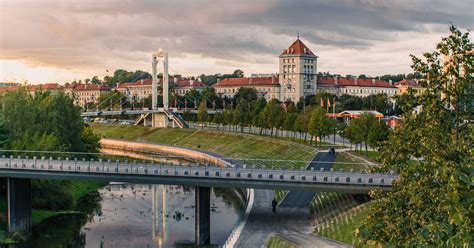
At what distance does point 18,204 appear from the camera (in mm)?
55594

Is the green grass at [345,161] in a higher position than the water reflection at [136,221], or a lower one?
higher

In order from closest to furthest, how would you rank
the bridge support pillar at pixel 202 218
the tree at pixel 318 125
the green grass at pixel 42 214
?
the bridge support pillar at pixel 202 218
the green grass at pixel 42 214
the tree at pixel 318 125

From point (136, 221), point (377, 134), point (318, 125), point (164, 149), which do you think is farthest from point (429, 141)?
point (164, 149)

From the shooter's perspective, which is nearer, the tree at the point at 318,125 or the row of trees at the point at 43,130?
the row of trees at the point at 43,130

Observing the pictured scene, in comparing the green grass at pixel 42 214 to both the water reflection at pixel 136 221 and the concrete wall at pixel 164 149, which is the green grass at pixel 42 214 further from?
the concrete wall at pixel 164 149

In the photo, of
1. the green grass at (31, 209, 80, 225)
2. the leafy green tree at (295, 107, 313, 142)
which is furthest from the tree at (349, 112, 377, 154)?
the green grass at (31, 209, 80, 225)

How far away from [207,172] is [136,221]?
34.0 ft

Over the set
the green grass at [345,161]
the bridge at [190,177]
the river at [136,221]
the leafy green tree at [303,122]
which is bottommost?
the river at [136,221]

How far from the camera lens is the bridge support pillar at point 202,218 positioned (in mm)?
50750

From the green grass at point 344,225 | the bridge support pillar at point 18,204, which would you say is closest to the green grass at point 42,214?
the bridge support pillar at point 18,204

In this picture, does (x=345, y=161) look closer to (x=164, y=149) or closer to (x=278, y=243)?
(x=278, y=243)

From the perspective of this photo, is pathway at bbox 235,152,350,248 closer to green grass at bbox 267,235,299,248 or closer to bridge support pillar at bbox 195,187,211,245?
green grass at bbox 267,235,299,248

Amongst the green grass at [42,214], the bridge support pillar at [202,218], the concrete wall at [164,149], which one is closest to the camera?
the bridge support pillar at [202,218]

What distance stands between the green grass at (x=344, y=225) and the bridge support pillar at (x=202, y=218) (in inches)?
395
